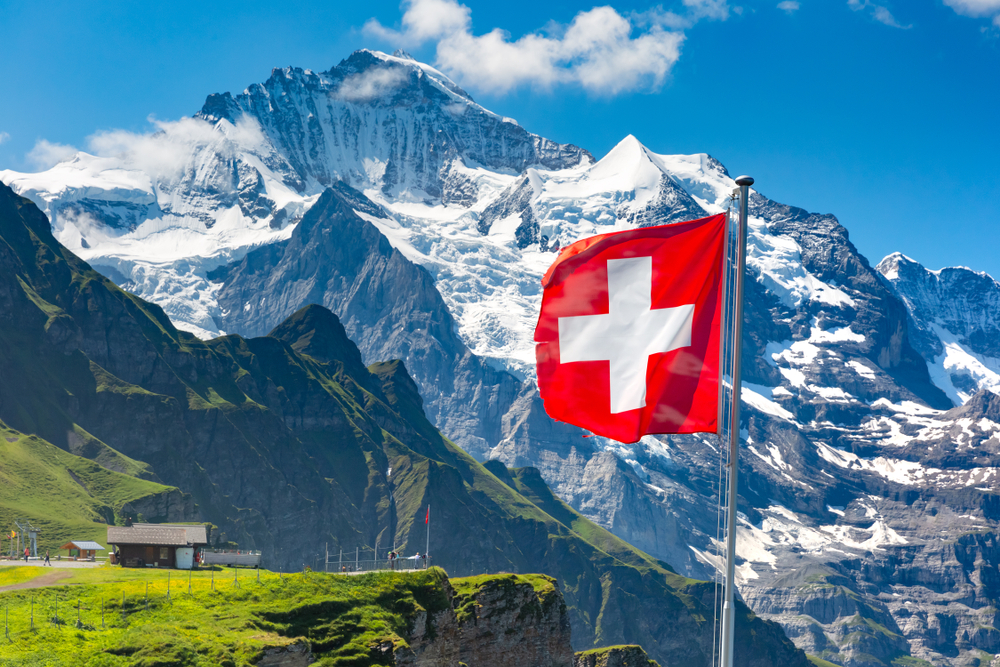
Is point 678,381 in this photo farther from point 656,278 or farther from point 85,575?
point 85,575

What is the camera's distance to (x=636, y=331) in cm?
3322

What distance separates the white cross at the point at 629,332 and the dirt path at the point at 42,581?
172 ft

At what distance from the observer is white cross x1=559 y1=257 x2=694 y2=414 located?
107ft

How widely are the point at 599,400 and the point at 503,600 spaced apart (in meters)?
61.4

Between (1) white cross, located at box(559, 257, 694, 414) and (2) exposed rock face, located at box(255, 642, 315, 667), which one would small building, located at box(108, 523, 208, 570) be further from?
(1) white cross, located at box(559, 257, 694, 414)

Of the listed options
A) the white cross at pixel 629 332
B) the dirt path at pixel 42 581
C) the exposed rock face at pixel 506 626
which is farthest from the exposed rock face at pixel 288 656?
the white cross at pixel 629 332

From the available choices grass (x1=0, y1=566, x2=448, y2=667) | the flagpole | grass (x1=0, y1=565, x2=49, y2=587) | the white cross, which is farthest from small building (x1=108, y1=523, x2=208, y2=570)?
the flagpole

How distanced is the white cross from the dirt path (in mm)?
52557

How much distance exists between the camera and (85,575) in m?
78.7

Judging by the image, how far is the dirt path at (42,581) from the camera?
232 ft

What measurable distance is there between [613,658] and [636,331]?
87135 millimetres

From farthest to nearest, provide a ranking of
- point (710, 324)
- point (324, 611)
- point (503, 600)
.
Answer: point (503, 600) < point (324, 611) < point (710, 324)

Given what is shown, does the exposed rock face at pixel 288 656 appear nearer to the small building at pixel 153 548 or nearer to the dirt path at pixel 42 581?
the dirt path at pixel 42 581

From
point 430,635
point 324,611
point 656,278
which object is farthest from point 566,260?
point 430,635
